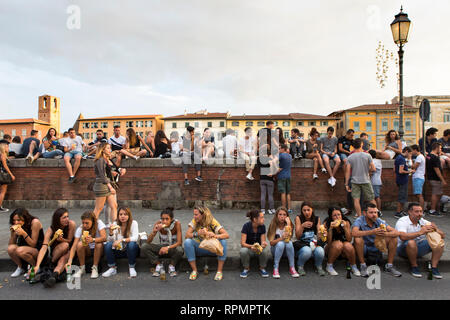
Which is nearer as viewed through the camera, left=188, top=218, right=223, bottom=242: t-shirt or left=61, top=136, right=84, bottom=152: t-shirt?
left=188, top=218, right=223, bottom=242: t-shirt

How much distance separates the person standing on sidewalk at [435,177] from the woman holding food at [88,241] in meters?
8.84

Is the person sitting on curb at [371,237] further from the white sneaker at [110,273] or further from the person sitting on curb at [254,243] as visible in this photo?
the white sneaker at [110,273]

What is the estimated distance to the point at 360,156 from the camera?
6.89 metres

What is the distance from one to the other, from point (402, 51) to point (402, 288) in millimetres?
7987

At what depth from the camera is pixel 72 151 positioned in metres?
8.86

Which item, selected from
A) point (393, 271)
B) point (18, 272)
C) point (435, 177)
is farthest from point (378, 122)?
point (18, 272)

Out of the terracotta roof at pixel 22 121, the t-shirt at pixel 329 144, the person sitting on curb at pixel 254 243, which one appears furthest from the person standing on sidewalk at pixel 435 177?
the terracotta roof at pixel 22 121

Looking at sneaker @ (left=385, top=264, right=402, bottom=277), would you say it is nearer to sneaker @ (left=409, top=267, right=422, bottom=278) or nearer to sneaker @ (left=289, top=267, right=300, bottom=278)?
sneaker @ (left=409, top=267, right=422, bottom=278)

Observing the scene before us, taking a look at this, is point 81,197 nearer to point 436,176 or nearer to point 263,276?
point 263,276

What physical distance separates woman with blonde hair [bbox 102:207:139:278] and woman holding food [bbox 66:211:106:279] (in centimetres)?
14

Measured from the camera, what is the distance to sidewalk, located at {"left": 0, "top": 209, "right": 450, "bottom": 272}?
4699mm

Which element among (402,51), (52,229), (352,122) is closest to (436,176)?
(402,51)

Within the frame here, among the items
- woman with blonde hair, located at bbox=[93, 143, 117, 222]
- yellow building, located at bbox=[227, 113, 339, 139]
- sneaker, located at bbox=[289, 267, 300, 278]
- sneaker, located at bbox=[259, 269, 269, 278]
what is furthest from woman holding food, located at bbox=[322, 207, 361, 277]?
yellow building, located at bbox=[227, 113, 339, 139]
